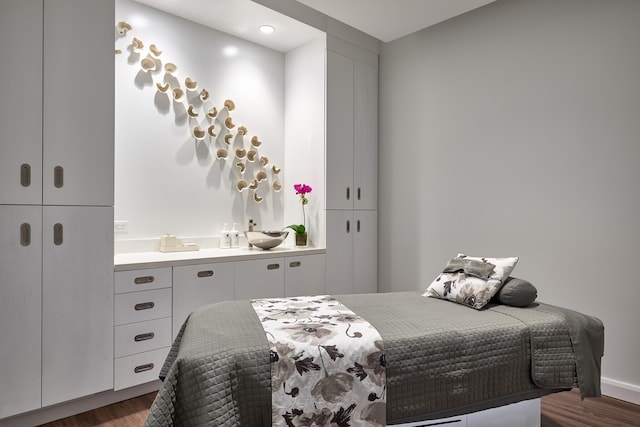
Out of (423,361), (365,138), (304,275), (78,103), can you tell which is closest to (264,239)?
(304,275)

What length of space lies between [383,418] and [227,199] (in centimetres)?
247

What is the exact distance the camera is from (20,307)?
214 centimetres

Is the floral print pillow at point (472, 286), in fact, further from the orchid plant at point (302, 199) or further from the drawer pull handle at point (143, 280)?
the drawer pull handle at point (143, 280)

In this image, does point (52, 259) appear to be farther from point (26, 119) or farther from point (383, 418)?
point (383, 418)

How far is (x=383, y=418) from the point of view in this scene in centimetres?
161

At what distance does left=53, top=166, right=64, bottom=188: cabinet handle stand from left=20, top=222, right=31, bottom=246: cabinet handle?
10.1 inches

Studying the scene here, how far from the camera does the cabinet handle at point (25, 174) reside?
2136mm

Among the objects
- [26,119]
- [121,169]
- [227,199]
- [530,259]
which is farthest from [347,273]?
[26,119]

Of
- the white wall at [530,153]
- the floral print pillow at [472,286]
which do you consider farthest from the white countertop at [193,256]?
the floral print pillow at [472,286]

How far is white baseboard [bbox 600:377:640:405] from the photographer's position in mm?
2516

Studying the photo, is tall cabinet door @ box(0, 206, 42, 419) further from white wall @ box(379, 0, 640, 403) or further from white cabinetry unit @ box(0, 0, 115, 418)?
white wall @ box(379, 0, 640, 403)

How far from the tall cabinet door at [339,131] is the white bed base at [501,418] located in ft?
7.01

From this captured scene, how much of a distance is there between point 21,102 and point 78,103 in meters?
0.27

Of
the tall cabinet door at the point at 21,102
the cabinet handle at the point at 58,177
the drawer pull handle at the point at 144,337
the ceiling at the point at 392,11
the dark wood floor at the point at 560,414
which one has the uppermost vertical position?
the ceiling at the point at 392,11
